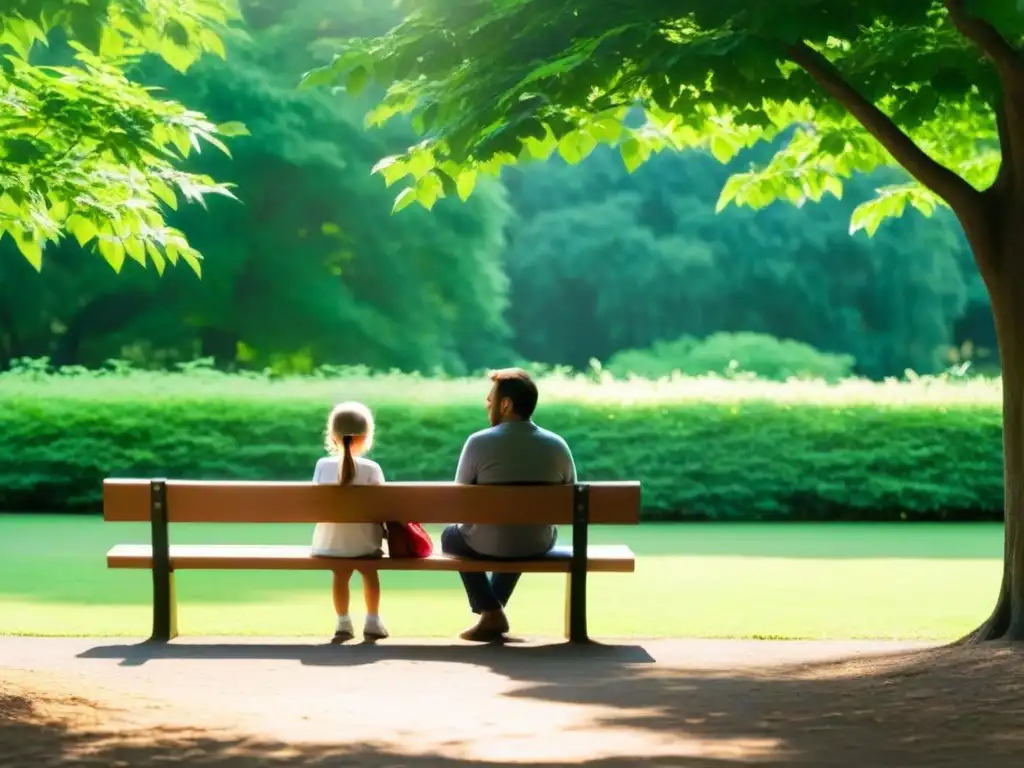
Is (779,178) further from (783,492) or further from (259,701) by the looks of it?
(783,492)

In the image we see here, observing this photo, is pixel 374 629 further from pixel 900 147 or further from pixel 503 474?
pixel 900 147

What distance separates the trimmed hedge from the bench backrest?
36.8 ft

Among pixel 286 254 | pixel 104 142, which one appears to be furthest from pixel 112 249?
pixel 286 254

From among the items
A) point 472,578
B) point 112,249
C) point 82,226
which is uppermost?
point 82,226

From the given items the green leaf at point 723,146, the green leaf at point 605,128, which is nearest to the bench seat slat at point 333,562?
the green leaf at point 605,128

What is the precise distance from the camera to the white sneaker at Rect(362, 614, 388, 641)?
870 centimetres

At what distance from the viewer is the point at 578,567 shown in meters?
8.59

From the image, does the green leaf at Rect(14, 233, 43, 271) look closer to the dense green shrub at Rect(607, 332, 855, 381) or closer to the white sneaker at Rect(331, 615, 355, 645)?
the white sneaker at Rect(331, 615, 355, 645)

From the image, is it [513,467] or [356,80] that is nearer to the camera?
[356,80]

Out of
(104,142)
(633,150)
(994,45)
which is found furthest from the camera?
(633,150)

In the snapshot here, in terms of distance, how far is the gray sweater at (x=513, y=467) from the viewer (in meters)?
8.67

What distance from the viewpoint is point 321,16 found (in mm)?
33375

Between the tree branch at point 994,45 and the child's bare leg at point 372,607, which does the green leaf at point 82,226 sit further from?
the tree branch at point 994,45

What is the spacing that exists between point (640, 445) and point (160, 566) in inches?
471
